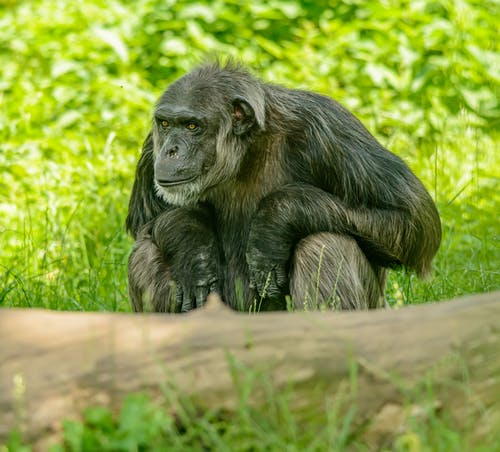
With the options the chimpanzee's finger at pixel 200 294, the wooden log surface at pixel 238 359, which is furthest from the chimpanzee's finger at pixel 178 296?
the wooden log surface at pixel 238 359

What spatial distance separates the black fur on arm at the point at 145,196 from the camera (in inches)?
235

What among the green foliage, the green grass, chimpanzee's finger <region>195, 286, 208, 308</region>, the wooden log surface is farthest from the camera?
the green foliage

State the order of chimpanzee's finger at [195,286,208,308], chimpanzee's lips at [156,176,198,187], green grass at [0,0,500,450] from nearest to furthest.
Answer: chimpanzee's lips at [156,176,198,187] → chimpanzee's finger at [195,286,208,308] → green grass at [0,0,500,450]

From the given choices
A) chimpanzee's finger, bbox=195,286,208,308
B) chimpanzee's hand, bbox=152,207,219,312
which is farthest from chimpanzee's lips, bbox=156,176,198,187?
chimpanzee's finger, bbox=195,286,208,308

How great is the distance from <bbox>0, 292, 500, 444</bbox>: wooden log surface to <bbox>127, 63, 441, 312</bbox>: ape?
188cm

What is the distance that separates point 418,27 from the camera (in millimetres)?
10742

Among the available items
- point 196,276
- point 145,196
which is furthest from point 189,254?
point 145,196

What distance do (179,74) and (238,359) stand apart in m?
7.83

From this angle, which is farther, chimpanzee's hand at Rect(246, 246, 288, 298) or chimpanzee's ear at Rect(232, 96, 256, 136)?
chimpanzee's ear at Rect(232, 96, 256, 136)

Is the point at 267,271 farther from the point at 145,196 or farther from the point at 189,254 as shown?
the point at 145,196

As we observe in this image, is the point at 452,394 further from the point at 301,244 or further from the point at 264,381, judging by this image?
the point at 301,244

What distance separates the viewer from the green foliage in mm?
7895

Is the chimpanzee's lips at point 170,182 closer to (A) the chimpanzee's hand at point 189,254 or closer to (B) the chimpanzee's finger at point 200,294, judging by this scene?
(A) the chimpanzee's hand at point 189,254

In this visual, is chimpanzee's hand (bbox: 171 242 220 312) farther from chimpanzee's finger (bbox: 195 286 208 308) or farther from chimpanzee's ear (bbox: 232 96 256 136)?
chimpanzee's ear (bbox: 232 96 256 136)
